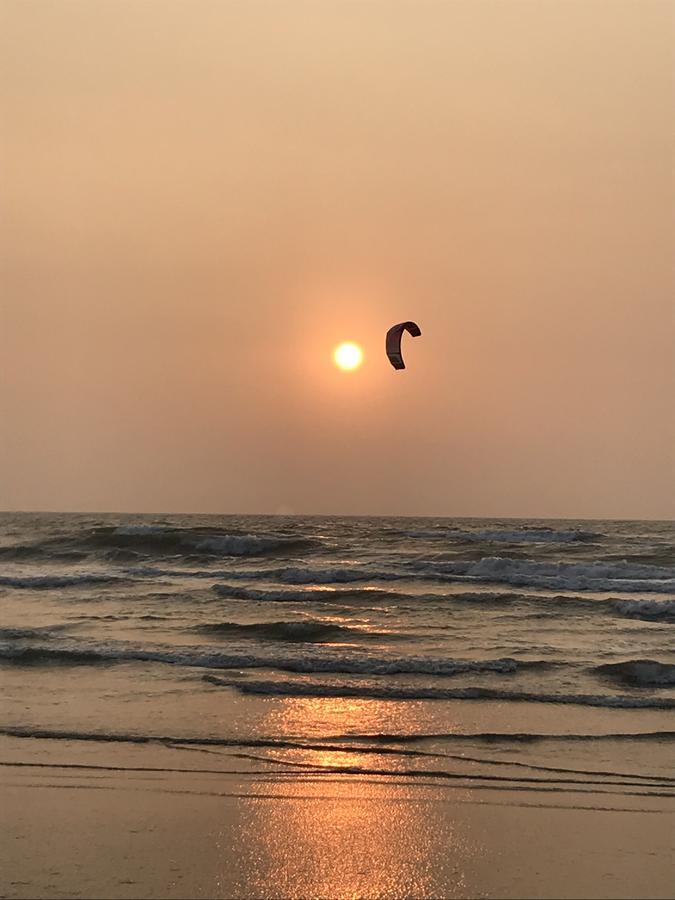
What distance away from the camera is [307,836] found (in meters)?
5.71

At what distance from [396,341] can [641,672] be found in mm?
5240

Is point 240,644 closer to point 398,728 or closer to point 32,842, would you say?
point 398,728

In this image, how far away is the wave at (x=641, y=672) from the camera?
11.2 metres

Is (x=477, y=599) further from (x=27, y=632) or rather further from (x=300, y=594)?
(x=27, y=632)

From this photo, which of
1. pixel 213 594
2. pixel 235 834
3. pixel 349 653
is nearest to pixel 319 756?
pixel 235 834

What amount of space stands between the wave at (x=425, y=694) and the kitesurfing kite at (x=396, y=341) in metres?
4.47

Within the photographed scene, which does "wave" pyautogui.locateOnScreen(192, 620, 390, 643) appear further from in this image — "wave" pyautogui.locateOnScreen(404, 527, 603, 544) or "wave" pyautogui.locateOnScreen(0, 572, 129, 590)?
"wave" pyautogui.locateOnScreen(404, 527, 603, 544)

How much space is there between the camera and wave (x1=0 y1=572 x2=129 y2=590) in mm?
22172

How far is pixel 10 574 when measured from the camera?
25.0 meters

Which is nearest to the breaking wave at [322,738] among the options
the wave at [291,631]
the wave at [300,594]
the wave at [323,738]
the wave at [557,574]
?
the wave at [323,738]

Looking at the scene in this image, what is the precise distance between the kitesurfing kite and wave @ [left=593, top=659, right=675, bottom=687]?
4527 mm

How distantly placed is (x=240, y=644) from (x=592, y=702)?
538cm

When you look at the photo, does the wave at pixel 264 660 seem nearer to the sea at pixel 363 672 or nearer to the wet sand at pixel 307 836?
the sea at pixel 363 672

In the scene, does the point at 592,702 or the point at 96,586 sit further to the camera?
the point at 96,586
